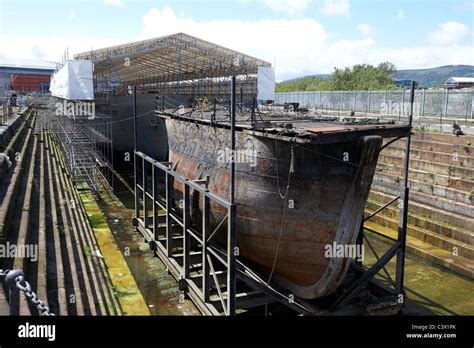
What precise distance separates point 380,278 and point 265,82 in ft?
50.8

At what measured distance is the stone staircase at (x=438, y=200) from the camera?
39.7 feet

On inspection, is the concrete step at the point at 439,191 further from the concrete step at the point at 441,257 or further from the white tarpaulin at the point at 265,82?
the white tarpaulin at the point at 265,82

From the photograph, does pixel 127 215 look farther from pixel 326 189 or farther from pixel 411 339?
pixel 411 339

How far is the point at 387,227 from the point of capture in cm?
1480

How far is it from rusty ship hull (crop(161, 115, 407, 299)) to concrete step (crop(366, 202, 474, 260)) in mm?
5731

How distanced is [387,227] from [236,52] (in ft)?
44.7

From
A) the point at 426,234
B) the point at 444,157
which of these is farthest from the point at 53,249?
the point at 444,157

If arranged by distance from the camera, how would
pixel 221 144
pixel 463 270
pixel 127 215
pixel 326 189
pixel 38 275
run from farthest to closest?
pixel 127 215
pixel 463 270
pixel 221 144
pixel 326 189
pixel 38 275

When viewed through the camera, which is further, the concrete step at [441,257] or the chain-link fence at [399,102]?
the chain-link fence at [399,102]

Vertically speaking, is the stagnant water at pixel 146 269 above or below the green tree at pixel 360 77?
below

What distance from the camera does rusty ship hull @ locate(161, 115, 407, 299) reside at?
7.49 meters

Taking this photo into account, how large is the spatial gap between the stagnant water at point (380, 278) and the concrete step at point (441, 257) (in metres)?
0.14

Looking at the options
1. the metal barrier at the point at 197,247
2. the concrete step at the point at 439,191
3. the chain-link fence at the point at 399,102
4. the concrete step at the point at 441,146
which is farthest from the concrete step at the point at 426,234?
the metal barrier at the point at 197,247

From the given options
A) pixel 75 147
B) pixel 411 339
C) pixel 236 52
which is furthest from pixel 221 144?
pixel 236 52
